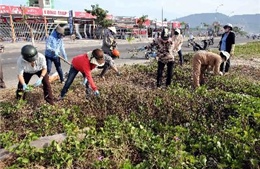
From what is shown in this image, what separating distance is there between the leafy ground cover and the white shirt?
0.59 m

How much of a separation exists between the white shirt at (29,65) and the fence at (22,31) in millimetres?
22625

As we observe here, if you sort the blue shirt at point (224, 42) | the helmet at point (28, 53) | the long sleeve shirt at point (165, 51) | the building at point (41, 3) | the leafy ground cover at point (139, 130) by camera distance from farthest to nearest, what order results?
the building at point (41, 3) → the blue shirt at point (224, 42) → the long sleeve shirt at point (165, 51) → the helmet at point (28, 53) → the leafy ground cover at point (139, 130)

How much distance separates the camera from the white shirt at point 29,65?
459 cm

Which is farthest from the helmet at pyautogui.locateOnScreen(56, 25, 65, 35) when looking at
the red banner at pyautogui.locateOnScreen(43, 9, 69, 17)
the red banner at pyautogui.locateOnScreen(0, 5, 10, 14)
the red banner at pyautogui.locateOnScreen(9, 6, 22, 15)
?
the red banner at pyautogui.locateOnScreen(43, 9, 69, 17)

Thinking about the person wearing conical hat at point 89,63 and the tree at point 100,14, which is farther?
the tree at point 100,14

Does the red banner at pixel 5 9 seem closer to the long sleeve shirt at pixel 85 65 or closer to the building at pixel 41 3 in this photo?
the building at pixel 41 3

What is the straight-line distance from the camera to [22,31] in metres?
28.5

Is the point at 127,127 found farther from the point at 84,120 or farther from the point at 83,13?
the point at 83,13

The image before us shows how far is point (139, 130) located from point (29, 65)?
2.30 metres

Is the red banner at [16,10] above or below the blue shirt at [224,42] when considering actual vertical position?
above

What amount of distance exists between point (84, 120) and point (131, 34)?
118 feet

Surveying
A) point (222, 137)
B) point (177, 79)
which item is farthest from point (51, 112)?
point (177, 79)

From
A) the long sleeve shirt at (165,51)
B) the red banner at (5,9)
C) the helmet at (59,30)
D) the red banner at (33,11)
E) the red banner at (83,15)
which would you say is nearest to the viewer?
the long sleeve shirt at (165,51)

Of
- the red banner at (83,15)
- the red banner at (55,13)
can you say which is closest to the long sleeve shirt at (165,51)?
the red banner at (55,13)
